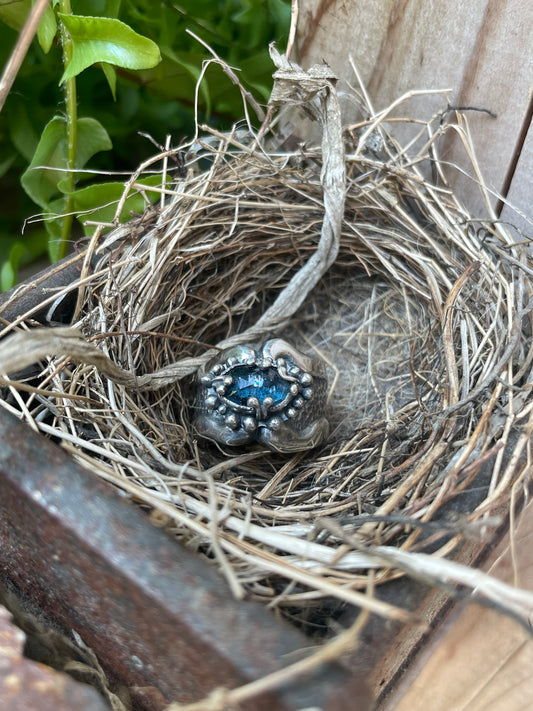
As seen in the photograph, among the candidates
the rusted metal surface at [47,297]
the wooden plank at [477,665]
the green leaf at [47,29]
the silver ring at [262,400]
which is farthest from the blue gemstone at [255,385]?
the green leaf at [47,29]

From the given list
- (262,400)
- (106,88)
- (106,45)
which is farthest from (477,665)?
(106,88)

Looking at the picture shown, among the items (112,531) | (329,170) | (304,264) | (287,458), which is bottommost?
(287,458)

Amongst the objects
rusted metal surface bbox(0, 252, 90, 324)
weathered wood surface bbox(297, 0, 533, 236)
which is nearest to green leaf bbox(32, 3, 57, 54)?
rusted metal surface bbox(0, 252, 90, 324)

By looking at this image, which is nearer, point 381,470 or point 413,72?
point 381,470

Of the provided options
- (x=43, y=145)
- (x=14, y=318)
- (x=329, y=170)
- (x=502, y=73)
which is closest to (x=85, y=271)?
(x=14, y=318)

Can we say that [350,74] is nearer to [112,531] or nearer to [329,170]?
[329,170]

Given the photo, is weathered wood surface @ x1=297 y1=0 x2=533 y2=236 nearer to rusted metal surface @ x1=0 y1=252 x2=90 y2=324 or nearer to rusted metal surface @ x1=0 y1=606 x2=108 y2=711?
rusted metal surface @ x1=0 y1=252 x2=90 y2=324

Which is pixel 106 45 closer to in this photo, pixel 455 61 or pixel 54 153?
pixel 54 153

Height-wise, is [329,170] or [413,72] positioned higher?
[413,72]
